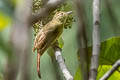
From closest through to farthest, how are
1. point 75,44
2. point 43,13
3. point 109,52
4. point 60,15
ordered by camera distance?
point 43,13, point 109,52, point 75,44, point 60,15

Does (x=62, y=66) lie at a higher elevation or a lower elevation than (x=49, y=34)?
higher

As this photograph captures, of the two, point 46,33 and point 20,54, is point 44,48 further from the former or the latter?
point 20,54

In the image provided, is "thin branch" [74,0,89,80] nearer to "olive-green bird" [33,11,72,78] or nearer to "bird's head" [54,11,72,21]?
"olive-green bird" [33,11,72,78]

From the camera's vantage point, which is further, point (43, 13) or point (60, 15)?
point (60, 15)

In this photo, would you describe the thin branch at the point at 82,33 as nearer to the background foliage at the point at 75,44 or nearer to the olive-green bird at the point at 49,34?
the background foliage at the point at 75,44

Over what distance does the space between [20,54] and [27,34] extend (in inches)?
1.1

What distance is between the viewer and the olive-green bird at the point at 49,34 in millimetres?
1781

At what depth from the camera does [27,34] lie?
390 mm

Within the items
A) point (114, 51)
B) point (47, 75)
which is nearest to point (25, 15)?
point (114, 51)

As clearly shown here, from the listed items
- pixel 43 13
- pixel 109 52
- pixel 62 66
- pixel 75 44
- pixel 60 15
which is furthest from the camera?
Result: pixel 60 15

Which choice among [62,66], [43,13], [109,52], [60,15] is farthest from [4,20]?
[60,15]

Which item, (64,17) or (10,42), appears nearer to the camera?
(10,42)

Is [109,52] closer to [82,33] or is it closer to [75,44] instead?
[75,44]

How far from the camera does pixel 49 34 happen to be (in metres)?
1.92
